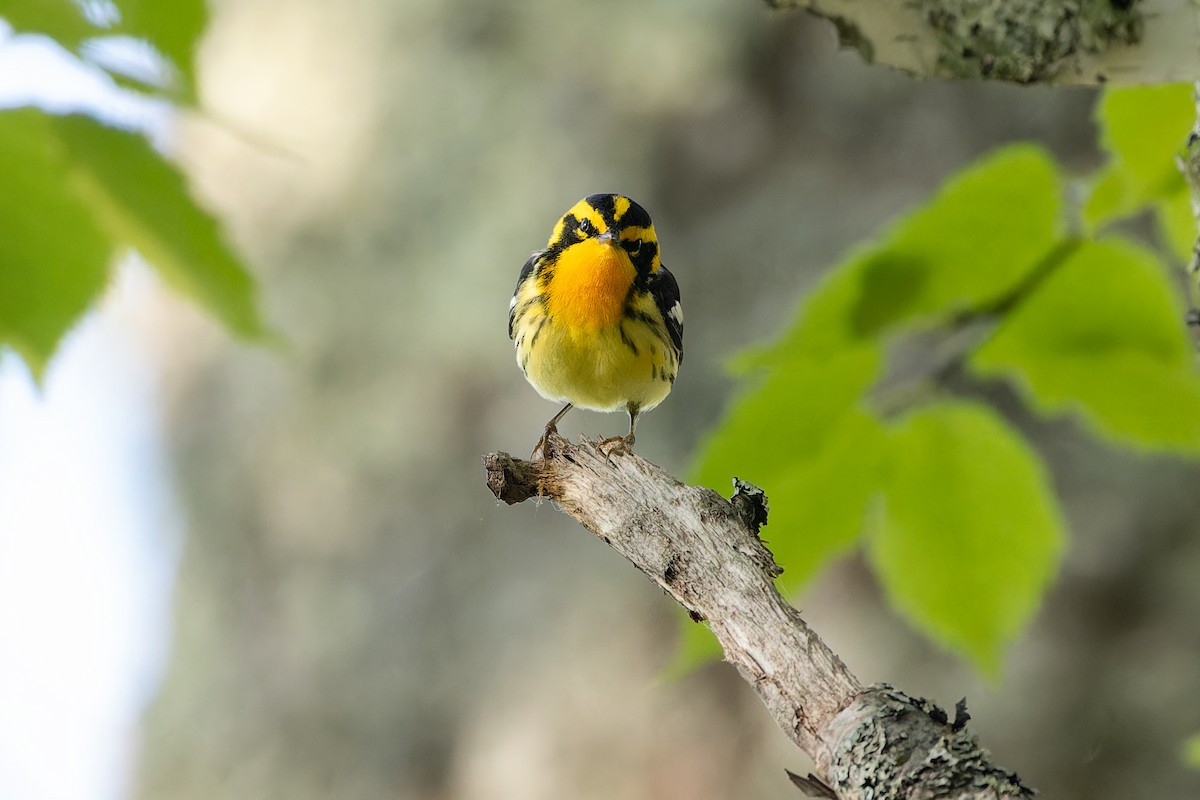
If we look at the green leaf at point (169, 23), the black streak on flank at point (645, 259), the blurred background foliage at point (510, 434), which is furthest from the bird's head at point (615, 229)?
the green leaf at point (169, 23)

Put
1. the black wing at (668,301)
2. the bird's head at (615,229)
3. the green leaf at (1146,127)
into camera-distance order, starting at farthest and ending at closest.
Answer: the black wing at (668,301), the bird's head at (615,229), the green leaf at (1146,127)

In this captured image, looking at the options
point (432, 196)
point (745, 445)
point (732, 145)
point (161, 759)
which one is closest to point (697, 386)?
point (732, 145)

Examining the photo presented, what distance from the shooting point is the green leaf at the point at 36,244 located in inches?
25.9

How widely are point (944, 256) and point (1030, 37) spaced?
201mm

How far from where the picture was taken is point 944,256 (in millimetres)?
906

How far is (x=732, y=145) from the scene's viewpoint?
1.92m

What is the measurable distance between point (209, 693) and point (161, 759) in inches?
8.1

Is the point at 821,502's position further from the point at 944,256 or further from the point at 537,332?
the point at 537,332

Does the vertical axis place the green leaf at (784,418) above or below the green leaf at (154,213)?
below

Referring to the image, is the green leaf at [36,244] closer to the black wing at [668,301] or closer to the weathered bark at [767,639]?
the weathered bark at [767,639]

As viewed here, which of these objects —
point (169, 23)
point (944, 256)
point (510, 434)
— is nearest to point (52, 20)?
point (169, 23)

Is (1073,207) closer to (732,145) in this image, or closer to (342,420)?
(732,145)

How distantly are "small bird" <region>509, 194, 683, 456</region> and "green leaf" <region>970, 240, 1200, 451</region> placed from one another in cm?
48

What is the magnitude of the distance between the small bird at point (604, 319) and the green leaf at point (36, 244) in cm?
66
